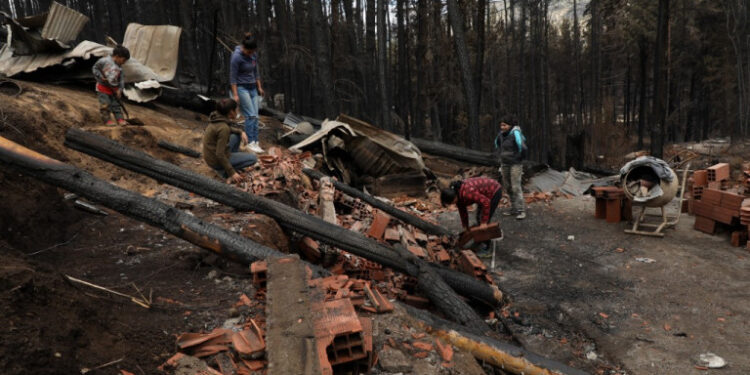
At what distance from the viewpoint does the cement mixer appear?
23.3 ft

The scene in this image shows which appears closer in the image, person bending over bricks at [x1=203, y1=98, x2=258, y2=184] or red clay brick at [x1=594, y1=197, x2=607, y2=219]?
person bending over bricks at [x1=203, y1=98, x2=258, y2=184]

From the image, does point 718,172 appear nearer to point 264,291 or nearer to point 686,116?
point 264,291

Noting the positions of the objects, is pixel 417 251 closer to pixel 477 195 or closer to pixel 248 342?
pixel 477 195

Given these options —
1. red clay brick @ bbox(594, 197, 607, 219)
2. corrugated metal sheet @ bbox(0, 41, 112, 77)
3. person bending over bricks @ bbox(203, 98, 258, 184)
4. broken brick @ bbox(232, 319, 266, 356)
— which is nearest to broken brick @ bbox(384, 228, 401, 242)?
person bending over bricks @ bbox(203, 98, 258, 184)

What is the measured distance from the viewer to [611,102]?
32.9 metres

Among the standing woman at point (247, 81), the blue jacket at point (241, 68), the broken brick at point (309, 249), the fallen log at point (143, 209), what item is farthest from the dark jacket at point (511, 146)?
the fallen log at point (143, 209)

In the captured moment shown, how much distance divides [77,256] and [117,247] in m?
0.37

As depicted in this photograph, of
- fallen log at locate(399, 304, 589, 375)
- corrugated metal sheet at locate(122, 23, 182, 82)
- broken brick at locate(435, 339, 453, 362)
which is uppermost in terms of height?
corrugated metal sheet at locate(122, 23, 182, 82)

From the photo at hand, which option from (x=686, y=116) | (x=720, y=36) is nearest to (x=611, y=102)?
(x=686, y=116)


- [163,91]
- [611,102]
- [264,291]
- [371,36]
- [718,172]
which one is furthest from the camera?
[611,102]

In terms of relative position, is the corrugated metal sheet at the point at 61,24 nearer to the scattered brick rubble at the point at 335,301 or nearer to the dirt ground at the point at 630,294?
the scattered brick rubble at the point at 335,301

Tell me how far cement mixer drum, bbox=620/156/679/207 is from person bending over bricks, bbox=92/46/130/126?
9076 mm

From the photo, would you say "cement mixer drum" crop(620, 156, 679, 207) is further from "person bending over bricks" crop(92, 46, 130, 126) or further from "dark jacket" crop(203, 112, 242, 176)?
"person bending over bricks" crop(92, 46, 130, 126)

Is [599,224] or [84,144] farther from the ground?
[84,144]
